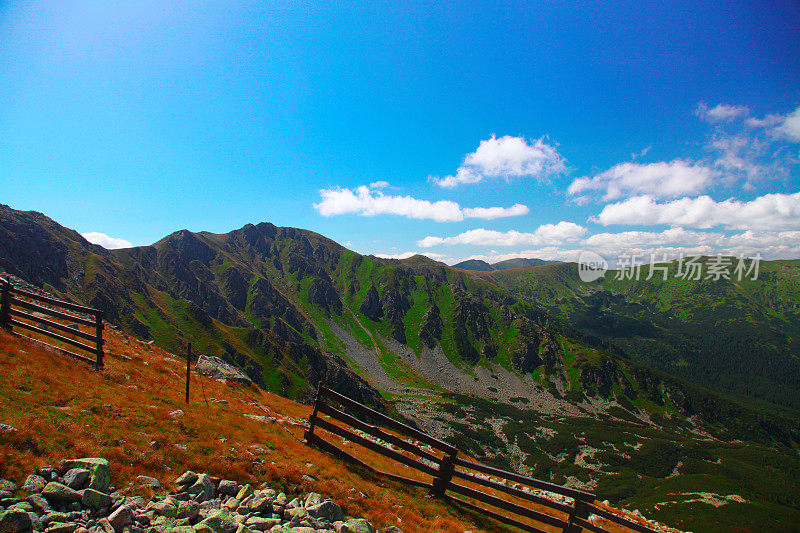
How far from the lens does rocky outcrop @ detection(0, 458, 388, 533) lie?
658cm

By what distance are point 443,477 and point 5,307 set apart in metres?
24.5

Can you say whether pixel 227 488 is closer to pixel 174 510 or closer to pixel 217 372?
pixel 174 510

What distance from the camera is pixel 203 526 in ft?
23.7

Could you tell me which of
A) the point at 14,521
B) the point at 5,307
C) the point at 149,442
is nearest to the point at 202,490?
the point at 149,442

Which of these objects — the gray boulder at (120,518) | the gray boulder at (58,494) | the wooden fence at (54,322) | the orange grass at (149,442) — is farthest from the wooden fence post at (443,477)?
the wooden fence at (54,322)

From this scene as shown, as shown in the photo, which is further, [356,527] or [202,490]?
[356,527]

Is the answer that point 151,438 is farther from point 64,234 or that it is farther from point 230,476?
point 64,234

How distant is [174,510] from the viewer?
7.93 meters

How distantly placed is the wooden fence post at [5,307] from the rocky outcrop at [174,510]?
1550cm

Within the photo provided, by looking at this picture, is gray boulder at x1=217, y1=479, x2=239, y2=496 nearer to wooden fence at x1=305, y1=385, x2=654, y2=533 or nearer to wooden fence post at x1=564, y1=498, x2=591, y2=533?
wooden fence at x1=305, y1=385, x2=654, y2=533

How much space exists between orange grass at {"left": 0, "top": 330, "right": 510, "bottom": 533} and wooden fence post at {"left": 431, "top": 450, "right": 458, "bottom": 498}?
1.61 ft

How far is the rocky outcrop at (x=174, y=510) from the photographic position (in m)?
6.58

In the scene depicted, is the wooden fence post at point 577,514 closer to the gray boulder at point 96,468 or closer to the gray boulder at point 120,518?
the gray boulder at point 120,518

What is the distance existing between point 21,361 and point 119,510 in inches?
478
